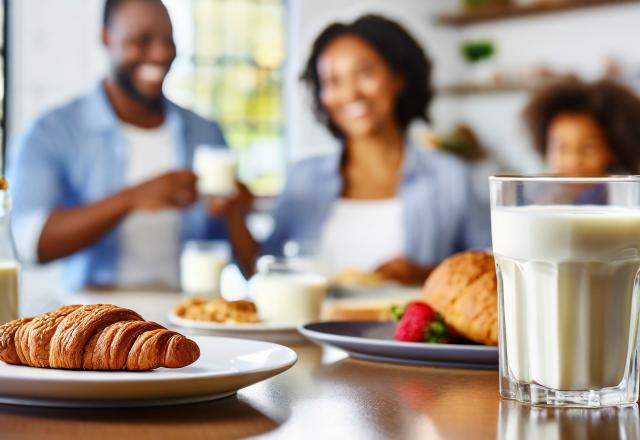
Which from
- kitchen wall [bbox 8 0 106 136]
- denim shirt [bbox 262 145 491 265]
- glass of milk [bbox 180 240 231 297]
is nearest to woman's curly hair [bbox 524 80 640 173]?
denim shirt [bbox 262 145 491 265]

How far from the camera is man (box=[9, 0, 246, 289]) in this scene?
3.60m

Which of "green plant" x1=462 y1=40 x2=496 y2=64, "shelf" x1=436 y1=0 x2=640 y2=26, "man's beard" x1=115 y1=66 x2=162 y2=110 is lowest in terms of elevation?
"man's beard" x1=115 y1=66 x2=162 y2=110

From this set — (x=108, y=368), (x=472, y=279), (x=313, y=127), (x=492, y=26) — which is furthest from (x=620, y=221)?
(x=492, y=26)

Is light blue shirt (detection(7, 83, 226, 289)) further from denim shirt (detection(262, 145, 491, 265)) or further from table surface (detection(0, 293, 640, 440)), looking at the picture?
table surface (detection(0, 293, 640, 440))

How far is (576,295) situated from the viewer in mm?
765

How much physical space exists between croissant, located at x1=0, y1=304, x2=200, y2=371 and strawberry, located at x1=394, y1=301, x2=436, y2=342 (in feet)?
0.99

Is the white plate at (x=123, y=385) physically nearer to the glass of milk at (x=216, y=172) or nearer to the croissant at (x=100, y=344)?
the croissant at (x=100, y=344)

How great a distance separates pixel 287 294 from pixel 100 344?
2.54ft

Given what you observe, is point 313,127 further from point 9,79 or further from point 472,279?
point 472,279

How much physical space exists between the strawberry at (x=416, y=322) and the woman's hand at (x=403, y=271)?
227 cm

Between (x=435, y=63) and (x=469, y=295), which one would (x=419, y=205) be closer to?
(x=435, y=63)

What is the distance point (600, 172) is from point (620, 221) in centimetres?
364

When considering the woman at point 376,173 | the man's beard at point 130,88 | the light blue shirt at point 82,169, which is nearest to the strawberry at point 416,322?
the light blue shirt at point 82,169

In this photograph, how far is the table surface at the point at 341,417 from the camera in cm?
65
